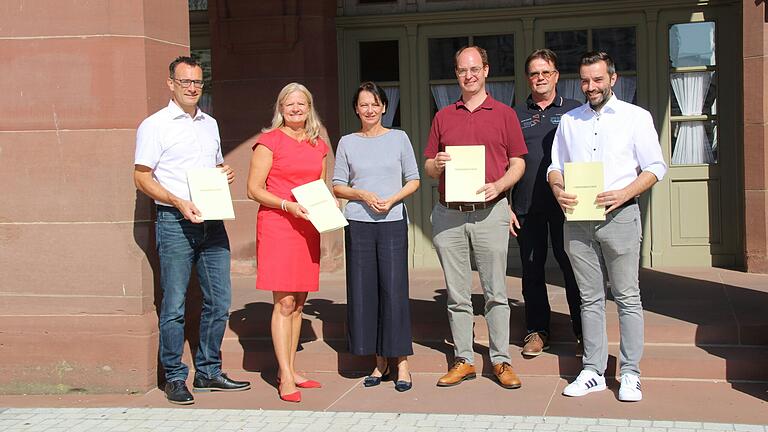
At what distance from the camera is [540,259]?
6.68 meters

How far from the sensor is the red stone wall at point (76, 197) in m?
6.64

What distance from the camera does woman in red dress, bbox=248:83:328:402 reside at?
6.25 metres

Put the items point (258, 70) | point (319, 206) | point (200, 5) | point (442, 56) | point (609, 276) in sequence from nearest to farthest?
1. point (609, 276)
2. point (319, 206)
3. point (258, 70)
4. point (442, 56)
5. point (200, 5)

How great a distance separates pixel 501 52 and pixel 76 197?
15.6 ft

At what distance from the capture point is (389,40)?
33.5 feet

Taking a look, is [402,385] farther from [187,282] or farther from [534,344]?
[187,282]

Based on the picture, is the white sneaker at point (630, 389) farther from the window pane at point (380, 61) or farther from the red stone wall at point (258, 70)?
the window pane at point (380, 61)

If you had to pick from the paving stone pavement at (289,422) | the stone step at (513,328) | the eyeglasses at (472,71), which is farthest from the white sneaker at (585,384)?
the eyeglasses at (472,71)

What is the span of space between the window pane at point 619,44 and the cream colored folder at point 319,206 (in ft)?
14.6

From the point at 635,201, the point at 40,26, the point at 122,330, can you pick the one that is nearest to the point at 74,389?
the point at 122,330

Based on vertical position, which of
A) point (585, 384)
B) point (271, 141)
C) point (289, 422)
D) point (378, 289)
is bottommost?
point (289, 422)

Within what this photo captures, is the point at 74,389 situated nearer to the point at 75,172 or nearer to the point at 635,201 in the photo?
the point at 75,172

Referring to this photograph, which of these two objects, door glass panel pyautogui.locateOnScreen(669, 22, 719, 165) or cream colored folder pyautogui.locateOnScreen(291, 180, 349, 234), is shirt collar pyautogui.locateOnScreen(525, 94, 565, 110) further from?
door glass panel pyautogui.locateOnScreen(669, 22, 719, 165)

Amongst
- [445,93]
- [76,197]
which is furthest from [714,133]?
[76,197]
